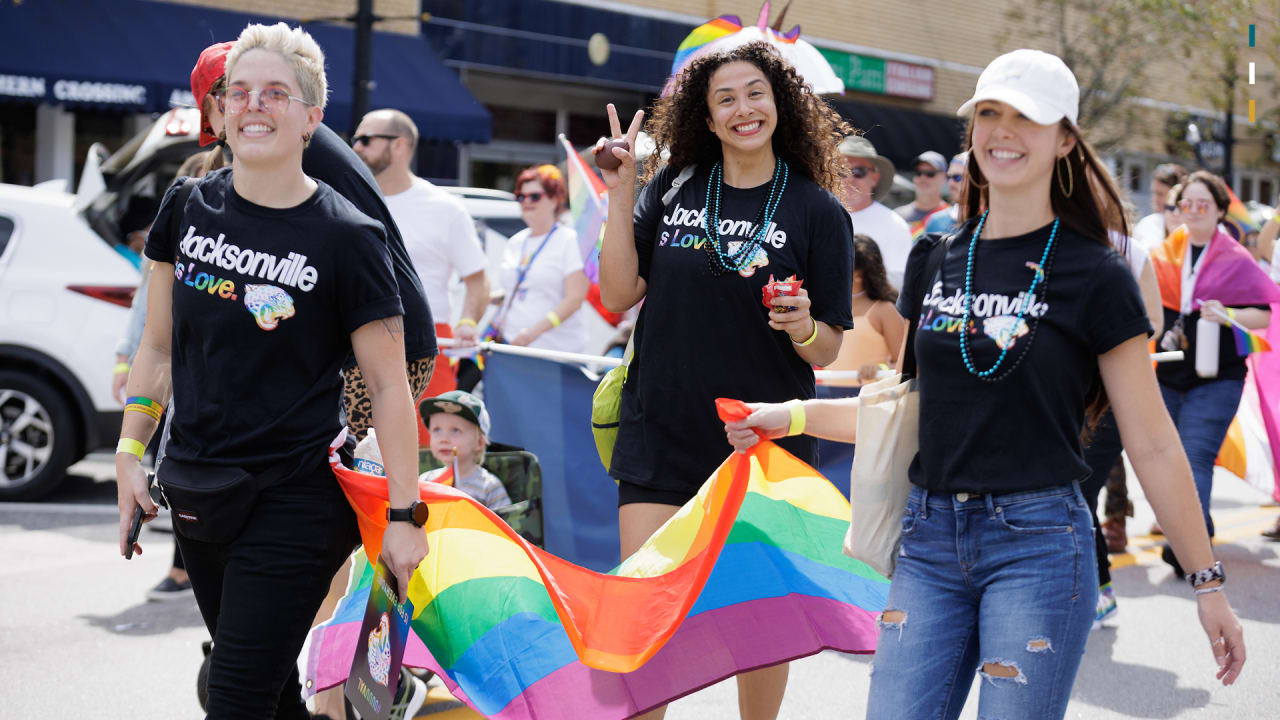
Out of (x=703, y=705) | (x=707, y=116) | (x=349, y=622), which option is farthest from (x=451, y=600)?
(x=703, y=705)

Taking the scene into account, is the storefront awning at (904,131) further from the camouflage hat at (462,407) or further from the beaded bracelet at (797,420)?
the beaded bracelet at (797,420)

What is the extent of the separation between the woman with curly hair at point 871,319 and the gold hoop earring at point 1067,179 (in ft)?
10.2

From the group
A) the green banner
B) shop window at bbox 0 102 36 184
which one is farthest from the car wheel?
the green banner

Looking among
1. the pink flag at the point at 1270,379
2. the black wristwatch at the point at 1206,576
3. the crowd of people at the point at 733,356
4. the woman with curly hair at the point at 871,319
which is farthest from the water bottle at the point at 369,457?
the pink flag at the point at 1270,379

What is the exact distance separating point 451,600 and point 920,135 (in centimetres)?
2272

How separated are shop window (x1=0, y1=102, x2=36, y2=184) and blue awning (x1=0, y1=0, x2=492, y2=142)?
1684 mm

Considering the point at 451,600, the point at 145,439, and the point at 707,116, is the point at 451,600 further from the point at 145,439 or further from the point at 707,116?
the point at 707,116

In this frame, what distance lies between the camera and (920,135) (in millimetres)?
25094

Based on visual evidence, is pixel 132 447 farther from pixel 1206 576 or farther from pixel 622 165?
pixel 1206 576

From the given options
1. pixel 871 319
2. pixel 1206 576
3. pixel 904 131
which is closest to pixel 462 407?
pixel 871 319

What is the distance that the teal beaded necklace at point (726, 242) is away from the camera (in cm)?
367

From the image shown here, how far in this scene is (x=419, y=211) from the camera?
20.4 ft

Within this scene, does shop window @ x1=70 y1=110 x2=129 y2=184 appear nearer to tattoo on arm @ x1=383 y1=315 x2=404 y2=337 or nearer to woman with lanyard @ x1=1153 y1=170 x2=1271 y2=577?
woman with lanyard @ x1=1153 y1=170 x2=1271 y2=577

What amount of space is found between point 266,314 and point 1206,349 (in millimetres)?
5650
